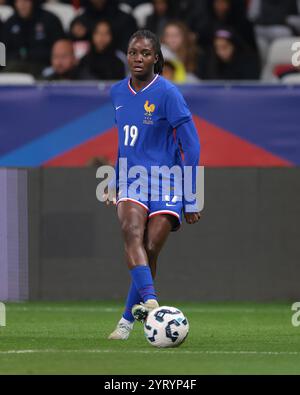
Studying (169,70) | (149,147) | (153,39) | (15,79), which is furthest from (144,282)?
(15,79)

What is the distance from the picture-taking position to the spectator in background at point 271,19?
18.1 m

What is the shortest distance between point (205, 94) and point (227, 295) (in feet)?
8.27

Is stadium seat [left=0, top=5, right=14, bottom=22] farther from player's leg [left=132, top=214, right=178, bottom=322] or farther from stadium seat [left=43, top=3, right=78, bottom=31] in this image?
player's leg [left=132, top=214, right=178, bottom=322]

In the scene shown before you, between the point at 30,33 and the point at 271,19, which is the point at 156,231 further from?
the point at 271,19

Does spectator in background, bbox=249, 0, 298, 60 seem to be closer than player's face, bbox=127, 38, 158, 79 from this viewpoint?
No

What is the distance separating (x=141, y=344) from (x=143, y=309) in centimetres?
52

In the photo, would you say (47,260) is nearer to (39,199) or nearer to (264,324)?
(39,199)

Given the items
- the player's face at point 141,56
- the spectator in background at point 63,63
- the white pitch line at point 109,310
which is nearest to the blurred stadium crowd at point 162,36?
the spectator in background at point 63,63

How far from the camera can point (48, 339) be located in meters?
9.95

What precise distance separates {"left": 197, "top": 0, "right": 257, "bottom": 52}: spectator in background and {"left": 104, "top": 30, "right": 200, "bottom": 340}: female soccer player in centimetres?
803

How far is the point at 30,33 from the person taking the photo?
1773 centimetres

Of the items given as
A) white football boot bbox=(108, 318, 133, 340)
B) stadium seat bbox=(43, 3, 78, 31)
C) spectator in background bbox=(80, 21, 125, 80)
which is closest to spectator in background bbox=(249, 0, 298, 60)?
spectator in background bbox=(80, 21, 125, 80)

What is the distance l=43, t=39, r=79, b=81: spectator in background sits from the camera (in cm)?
1659

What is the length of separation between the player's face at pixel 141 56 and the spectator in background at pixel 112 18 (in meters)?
7.85
